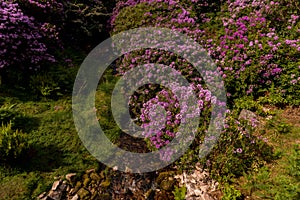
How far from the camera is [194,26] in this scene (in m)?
8.68

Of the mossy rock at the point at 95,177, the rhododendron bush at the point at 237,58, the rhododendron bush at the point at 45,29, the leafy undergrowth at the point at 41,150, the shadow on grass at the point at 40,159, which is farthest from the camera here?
the rhododendron bush at the point at 45,29

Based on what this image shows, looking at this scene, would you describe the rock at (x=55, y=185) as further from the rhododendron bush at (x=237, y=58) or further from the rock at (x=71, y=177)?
the rhododendron bush at (x=237, y=58)

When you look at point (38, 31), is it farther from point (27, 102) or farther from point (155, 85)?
point (155, 85)

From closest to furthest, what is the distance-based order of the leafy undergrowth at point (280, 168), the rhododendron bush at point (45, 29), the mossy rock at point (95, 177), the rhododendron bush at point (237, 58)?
1. the leafy undergrowth at point (280, 168)
2. the mossy rock at point (95, 177)
3. the rhododendron bush at point (237, 58)
4. the rhododendron bush at point (45, 29)

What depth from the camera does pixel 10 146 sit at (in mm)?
5629

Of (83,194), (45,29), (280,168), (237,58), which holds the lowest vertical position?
(83,194)

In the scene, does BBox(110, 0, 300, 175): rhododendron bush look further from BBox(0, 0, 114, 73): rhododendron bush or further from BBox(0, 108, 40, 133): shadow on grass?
BBox(0, 108, 40, 133): shadow on grass

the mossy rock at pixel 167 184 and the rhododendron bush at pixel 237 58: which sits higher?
A: the rhododendron bush at pixel 237 58

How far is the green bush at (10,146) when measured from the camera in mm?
5680

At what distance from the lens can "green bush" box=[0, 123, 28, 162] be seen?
5680 mm

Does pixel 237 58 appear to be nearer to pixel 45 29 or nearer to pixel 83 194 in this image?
pixel 83 194

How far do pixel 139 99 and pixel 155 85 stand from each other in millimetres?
682

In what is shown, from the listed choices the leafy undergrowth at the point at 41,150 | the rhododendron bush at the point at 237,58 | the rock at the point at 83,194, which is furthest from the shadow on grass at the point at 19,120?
the rhododendron bush at the point at 237,58

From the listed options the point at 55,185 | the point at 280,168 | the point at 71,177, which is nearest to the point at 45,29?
the point at 71,177
